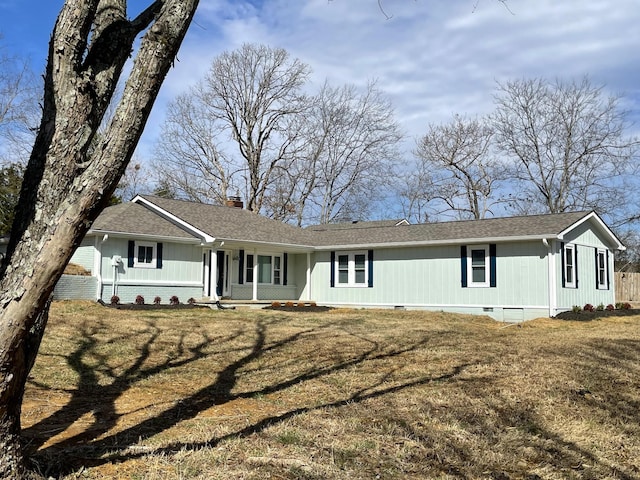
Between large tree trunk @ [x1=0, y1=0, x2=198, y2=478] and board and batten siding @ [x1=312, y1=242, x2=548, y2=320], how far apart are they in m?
16.0

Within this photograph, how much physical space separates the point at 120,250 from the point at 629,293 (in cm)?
2351

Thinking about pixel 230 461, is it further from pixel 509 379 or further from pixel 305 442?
pixel 509 379

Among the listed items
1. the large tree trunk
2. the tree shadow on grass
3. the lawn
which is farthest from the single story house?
the large tree trunk

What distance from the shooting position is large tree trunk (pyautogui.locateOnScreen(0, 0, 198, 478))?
347 centimetres

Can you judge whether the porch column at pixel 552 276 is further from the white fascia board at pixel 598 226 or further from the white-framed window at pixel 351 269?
the white-framed window at pixel 351 269

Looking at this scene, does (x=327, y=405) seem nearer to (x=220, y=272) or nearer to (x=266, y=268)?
(x=220, y=272)

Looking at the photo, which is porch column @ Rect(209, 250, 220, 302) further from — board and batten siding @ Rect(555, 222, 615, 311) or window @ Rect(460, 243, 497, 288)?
board and batten siding @ Rect(555, 222, 615, 311)

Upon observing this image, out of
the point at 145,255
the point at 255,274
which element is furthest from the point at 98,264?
the point at 255,274

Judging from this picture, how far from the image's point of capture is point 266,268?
75.7ft

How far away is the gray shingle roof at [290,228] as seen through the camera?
18.8m

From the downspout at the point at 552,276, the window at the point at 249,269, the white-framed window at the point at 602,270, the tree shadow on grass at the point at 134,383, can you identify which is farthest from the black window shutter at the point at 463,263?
the tree shadow on grass at the point at 134,383

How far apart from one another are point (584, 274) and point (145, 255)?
14246 mm

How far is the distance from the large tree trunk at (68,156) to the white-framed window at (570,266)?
17.2m

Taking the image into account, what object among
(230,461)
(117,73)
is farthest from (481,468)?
(117,73)
